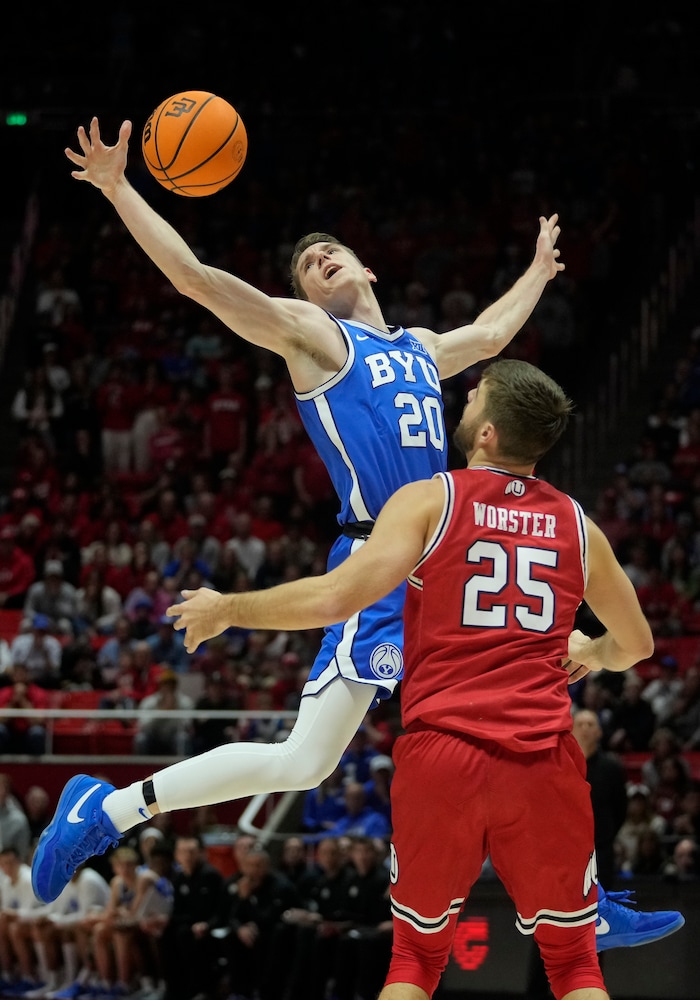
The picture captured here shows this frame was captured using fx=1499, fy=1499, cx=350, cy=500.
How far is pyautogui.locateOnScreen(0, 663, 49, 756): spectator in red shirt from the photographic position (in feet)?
50.2

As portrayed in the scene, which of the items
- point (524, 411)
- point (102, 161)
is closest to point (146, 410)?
point (102, 161)

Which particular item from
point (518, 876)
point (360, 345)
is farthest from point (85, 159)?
point (518, 876)

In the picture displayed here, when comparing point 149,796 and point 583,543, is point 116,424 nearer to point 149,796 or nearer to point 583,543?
point 149,796

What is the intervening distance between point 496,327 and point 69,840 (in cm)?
307

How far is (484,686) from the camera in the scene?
4707 mm

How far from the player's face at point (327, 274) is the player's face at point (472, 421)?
5.15 feet

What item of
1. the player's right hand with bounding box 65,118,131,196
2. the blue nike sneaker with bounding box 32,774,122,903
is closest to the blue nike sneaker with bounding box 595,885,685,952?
the blue nike sneaker with bounding box 32,774,122,903

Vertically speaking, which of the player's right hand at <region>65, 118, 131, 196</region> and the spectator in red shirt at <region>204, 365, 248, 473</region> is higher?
the spectator in red shirt at <region>204, 365, 248, 473</region>

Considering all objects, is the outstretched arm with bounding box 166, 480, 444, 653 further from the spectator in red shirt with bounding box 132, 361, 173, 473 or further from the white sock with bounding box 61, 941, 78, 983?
the spectator in red shirt with bounding box 132, 361, 173, 473

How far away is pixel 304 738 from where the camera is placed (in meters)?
5.82

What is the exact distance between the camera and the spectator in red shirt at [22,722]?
15.3 metres

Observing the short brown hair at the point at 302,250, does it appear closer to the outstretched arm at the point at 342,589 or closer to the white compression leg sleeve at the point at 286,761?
the white compression leg sleeve at the point at 286,761

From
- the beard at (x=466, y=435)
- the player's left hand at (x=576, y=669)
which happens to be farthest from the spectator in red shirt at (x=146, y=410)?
the beard at (x=466, y=435)

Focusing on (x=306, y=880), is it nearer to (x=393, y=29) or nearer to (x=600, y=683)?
(x=600, y=683)
